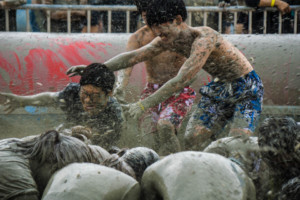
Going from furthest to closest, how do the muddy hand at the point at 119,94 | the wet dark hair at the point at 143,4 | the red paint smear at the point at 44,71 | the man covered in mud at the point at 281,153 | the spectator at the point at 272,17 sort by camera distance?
1. the spectator at the point at 272,17
2. the red paint smear at the point at 44,71
3. the muddy hand at the point at 119,94
4. the wet dark hair at the point at 143,4
5. the man covered in mud at the point at 281,153

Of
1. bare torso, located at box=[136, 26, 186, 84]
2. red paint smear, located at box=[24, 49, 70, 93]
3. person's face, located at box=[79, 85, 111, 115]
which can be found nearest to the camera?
person's face, located at box=[79, 85, 111, 115]

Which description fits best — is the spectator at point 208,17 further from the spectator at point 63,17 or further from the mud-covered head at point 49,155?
the mud-covered head at point 49,155

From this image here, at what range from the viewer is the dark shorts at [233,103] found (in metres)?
3.49

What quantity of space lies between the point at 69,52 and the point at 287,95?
2.93 m

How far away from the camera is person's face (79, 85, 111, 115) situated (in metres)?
3.73

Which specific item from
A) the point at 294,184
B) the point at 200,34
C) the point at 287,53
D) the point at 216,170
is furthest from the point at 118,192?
the point at 287,53

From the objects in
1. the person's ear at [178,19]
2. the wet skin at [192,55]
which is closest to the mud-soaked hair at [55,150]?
the wet skin at [192,55]

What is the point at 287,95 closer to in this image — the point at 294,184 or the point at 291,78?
the point at 291,78

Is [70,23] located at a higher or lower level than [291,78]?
higher

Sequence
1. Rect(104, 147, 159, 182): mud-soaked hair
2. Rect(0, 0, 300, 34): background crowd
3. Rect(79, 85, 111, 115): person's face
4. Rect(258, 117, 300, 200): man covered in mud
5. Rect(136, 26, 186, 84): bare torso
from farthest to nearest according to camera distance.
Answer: Rect(0, 0, 300, 34): background crowd < Rect(136, 26, 186, 84): bare torso < Rect(79, 85, 111, 115): person's face < Rect(104, 147, 159, 182): mud-soaked hair < Rect(258, 117, 300, 200): man covered in mud

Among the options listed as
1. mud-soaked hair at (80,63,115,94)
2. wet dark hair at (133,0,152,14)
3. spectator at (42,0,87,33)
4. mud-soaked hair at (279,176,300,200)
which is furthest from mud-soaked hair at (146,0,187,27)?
spectator at (42,0,87,33)

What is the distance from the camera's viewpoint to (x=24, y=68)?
5562mm

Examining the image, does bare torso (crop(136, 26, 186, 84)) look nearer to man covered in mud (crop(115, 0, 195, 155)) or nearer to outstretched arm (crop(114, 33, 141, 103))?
man covered in mud (crop(115, 0, 195, 155))

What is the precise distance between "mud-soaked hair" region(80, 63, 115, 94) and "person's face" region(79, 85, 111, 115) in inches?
1.5
